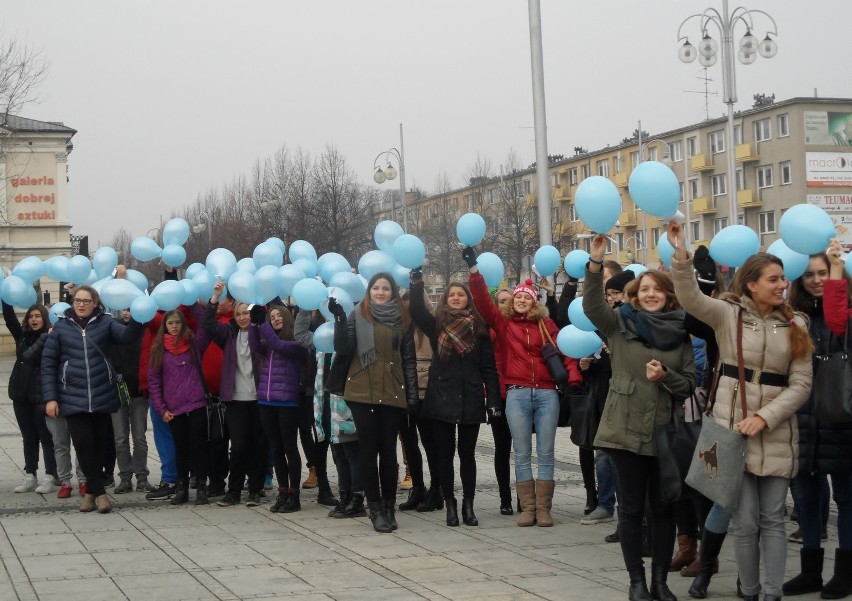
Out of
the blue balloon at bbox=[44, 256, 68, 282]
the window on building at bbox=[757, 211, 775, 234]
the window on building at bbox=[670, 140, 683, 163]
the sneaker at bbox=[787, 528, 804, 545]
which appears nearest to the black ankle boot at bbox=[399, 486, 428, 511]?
the sneaker at bbox=[787, 528, 804, 545]

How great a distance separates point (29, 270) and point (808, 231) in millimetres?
7819

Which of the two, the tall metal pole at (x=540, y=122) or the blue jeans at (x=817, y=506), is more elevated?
the tall metal pole at (x=540, y=122)

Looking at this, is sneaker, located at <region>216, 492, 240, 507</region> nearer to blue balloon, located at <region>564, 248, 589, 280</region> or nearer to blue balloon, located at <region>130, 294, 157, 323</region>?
blue balloon, located at <region>130, 294, 157, 323</region>

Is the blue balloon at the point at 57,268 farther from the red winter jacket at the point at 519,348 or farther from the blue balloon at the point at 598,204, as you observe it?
the blue balloon at the point at 598,204

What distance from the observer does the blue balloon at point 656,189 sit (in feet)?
22.0

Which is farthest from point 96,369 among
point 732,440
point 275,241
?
point 732,440

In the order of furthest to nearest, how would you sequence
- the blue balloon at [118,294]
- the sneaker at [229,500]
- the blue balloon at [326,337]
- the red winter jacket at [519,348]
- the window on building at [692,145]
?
the window on building at [692,145]
the sneaker at [229,500]
the blue balloon at [118,294]
the blue balloon at [326,337]
the red winter jacket at [519,348]

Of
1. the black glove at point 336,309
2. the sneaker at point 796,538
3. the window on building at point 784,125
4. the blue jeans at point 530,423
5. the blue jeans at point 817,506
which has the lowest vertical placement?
the sneaker at point 796,538

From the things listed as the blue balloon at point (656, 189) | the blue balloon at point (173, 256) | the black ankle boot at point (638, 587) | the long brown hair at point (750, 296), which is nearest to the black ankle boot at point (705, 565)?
the black ankle boot at point (638, 587)

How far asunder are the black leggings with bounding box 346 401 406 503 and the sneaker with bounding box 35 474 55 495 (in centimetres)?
413

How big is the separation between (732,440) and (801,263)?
139cm

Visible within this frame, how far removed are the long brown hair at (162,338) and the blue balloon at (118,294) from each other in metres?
0.53

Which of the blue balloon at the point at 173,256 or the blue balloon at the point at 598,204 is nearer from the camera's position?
the blue balloon at the point at 598,204

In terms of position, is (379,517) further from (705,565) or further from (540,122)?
(540,122)
